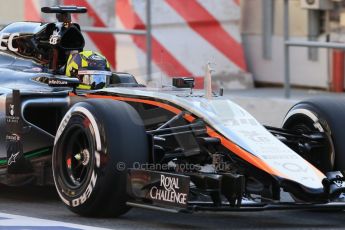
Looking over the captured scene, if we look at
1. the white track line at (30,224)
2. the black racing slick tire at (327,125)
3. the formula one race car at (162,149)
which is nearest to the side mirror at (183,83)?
the formula one race car at (162,149)

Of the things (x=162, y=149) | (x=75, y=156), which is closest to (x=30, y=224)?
(x=75, y=156)

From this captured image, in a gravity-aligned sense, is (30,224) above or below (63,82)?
below

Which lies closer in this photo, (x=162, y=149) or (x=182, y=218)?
(x=162, y=149)

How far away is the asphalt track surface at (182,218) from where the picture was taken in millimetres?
8461

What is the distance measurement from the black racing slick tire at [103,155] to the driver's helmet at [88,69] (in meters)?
1.17

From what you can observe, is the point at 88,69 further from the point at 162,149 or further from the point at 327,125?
the point at 327,125

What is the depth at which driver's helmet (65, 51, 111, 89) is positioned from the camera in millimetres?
9992

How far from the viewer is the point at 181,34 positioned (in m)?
14.6

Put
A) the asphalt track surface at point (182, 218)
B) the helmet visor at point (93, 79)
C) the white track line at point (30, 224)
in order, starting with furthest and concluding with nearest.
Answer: the helmet visor at point (93, 79)
the asphalt track surface at point (182, 218)
the white track line at point (30, 224)

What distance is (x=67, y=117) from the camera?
29.2ft

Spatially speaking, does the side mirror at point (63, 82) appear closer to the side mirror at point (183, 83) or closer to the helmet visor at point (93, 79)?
the helmet visor at point (93, 79)

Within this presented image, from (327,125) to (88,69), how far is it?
Answer: 6.83 feet

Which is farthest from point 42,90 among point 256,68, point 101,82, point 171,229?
point 256,68

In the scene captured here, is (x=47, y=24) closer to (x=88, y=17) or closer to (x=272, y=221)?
(x=272, y=221)
